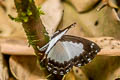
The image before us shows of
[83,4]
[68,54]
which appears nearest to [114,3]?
[83,4]

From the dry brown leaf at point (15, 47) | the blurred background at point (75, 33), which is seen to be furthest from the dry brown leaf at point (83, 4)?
the dry brown leaf at point (15, 47)

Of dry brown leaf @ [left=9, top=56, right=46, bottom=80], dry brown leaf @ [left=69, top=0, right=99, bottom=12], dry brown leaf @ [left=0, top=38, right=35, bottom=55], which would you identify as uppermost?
dry brown leaf @ [left=69, top=0, right=99, bottom=12]

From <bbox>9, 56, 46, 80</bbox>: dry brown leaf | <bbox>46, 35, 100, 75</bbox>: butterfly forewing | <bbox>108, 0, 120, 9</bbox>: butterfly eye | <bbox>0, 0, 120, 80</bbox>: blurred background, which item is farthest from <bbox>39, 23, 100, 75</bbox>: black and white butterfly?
<bbox>108, 0, 120, 9</bbox>: butterfly eye

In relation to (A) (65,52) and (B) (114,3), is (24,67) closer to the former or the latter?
(A) (65,52)

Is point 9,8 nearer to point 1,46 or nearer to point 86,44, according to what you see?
point 1,46

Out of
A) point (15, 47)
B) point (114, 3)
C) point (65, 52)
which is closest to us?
point (65, 52)

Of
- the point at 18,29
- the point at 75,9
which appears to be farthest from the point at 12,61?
the point at 75,9

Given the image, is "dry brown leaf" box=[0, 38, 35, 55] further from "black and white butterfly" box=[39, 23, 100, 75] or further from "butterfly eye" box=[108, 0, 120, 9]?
"butterfly eye" box=[108, 0, 120, 9]
